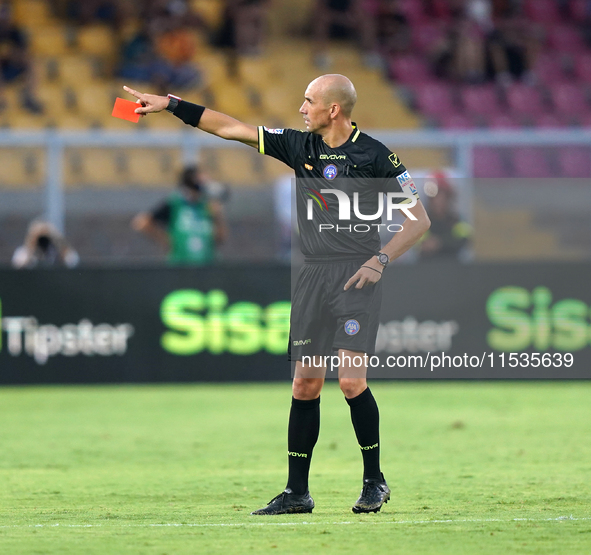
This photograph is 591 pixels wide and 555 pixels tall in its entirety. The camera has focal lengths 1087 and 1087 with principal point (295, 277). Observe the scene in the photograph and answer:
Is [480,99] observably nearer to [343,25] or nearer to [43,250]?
[343,25]

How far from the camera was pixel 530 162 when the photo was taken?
12117mm

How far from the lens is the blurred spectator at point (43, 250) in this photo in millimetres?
11156

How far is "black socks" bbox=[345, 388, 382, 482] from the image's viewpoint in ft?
17.5

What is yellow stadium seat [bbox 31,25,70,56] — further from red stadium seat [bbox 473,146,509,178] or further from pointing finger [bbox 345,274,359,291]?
pointing finger [bbox 345,274,359,291]

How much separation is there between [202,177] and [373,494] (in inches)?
267

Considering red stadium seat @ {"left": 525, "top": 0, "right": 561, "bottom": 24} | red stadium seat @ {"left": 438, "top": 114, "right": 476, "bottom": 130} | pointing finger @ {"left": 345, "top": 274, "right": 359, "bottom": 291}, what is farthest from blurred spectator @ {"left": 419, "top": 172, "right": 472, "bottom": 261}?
red stadium seat @ {"left": 525, "top": 0, "right": 561, "bottom": 24}

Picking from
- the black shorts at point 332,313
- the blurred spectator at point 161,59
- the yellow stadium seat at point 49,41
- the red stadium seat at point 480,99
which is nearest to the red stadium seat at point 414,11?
the red stadium seat at point 480,99

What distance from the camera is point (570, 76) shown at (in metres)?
19.1

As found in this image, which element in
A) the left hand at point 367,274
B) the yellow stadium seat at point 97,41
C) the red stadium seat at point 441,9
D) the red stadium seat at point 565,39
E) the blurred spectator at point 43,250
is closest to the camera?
the left hand at point 367,274

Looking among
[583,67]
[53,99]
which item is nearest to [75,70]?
[53,99]

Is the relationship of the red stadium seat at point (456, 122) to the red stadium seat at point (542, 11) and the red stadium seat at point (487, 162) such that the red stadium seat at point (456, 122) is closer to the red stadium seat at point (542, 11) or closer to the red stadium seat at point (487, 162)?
the red stadium seat at point (542, 11)

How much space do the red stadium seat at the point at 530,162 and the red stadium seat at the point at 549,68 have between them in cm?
686

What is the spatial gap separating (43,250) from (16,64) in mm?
4204

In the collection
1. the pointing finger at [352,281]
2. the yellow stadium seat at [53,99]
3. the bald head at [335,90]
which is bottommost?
the pointing finger at [352,281]
